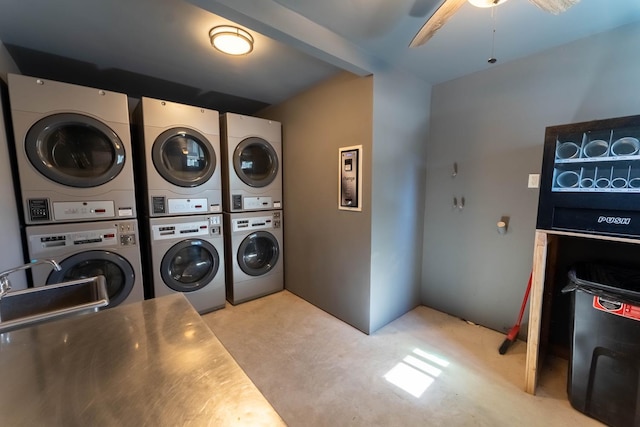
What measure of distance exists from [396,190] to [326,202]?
27.5 inches

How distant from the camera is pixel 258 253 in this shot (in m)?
3.23

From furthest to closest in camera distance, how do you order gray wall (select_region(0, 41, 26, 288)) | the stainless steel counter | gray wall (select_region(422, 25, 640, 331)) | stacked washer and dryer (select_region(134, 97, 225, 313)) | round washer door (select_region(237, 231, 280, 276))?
round washer door (select_region(237, 231, 280, 276)) → stacked washer and dryer (select_region(134, 97, 225, 313)) → gray wall (select_region(422, 25, 640, 331)) → gray wall (select_region(0, 41, 26, 288)) → the stainless steel counter

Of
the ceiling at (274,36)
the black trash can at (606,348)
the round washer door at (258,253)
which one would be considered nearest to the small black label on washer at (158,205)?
the round washer door at (258,253)

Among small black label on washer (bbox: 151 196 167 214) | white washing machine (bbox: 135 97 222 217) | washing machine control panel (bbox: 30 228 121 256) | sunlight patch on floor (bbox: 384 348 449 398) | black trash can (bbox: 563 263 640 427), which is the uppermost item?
white washing machine (bbox: 135 97 222 217)

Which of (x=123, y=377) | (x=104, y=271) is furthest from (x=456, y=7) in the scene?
(x=104, y=271)

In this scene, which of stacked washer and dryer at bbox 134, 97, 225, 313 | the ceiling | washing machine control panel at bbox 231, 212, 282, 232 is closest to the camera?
the ceiling

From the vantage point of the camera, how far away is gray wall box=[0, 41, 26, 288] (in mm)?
1684

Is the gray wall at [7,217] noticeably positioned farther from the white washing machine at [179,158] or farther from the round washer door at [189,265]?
the round washer door at [189,265]

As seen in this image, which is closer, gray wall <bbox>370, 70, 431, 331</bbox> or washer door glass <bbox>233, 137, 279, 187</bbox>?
gray wall <bbox>370, 70, 431, 331</bbox>

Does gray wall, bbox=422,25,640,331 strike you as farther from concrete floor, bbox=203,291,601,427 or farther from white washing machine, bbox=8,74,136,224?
white washing machine, bbox=8,74,136,224

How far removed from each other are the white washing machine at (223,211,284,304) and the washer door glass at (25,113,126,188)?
1.14m

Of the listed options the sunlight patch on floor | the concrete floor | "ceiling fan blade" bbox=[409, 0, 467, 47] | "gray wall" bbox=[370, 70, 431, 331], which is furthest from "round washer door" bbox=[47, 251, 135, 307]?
"ceiling fan blade" bbox=[409, 0, 467, 47]

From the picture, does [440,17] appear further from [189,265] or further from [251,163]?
[189,265]

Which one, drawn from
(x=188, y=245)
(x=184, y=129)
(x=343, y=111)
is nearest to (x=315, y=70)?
(x=343, y=111)
